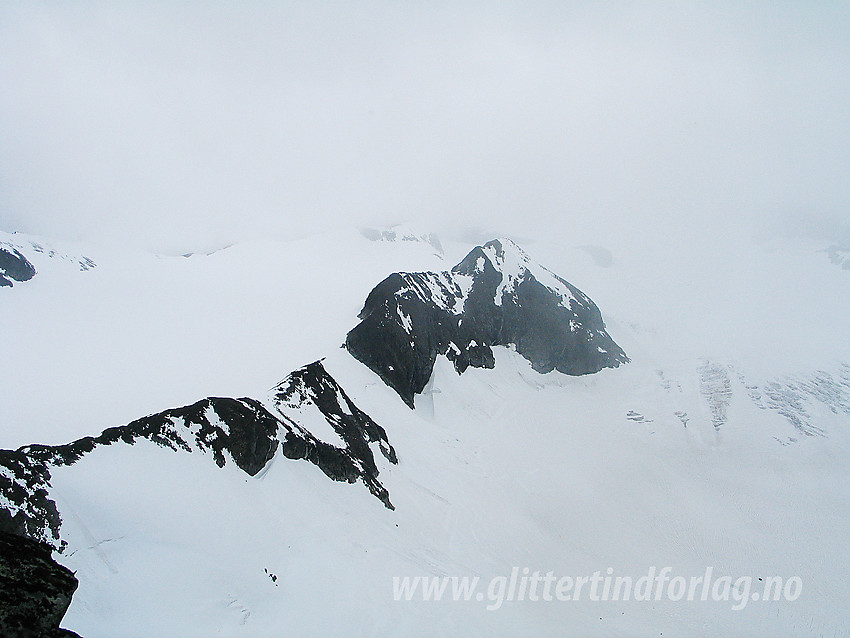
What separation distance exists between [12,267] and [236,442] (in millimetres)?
86827

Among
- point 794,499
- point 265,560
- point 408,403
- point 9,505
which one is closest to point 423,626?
point 265,560

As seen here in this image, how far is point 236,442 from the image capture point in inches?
901

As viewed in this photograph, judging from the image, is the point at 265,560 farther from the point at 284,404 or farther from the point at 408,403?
the point at 408,403

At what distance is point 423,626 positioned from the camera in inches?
739

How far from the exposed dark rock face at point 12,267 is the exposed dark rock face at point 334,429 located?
75.7 m

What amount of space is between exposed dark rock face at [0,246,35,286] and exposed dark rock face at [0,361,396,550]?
76.9m

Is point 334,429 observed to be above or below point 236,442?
above

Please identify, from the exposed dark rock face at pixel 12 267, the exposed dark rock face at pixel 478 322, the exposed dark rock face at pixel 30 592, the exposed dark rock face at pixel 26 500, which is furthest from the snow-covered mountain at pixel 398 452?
the exposed dark rock face at pixel 30 592

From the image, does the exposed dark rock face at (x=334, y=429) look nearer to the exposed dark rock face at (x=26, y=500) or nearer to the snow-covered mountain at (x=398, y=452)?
the snow-covered mountain at (x=398, y=452)

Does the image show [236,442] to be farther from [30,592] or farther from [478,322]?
[478,322]

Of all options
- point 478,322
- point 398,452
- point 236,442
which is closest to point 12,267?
point 236,442

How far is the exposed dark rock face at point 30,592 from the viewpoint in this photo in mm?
6945

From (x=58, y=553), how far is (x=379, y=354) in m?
36.2

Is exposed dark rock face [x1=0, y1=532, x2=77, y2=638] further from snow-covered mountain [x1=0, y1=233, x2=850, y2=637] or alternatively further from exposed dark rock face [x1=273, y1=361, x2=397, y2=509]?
exposed dark rock face [x1=273, y1=361, x2=397, y2=509]
